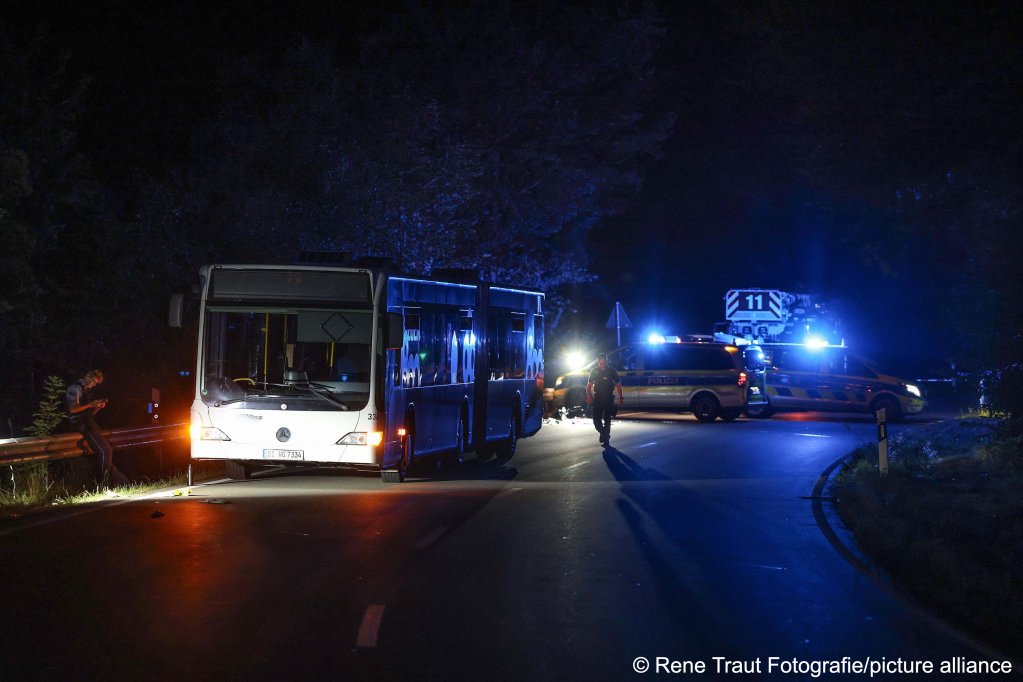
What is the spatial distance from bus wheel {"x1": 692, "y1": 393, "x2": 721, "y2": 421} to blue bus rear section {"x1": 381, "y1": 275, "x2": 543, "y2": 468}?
9.22m

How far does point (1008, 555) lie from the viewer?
12.6 meters

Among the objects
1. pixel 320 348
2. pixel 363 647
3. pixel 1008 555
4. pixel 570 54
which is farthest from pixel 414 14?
pixel 363 647

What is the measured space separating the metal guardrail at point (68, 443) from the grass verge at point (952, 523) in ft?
31.0

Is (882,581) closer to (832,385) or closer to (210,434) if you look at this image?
(210,434)

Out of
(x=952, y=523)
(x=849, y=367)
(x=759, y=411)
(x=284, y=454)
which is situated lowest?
(x=952, y=523)

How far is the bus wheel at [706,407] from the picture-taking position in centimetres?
3481

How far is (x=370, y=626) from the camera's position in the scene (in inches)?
355

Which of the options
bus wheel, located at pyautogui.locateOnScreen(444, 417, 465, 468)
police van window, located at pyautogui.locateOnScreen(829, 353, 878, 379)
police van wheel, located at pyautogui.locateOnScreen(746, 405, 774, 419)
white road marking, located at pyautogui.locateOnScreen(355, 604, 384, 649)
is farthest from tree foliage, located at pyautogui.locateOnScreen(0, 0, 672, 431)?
white road marking, located at pyautogui.locateOnScreen(355, 604, 384, 649)

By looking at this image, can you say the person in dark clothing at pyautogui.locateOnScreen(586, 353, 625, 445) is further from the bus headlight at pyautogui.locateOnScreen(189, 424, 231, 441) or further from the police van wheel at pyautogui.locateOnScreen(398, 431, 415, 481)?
the bus headlight at pyautogui.locateOnScreen(189, 424, 231, 441)

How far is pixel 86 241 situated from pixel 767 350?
18.6 meters

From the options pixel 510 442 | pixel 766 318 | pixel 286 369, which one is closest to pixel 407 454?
pixel 286 369

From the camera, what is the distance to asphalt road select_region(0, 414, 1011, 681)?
8.16 meters

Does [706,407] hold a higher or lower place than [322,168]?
lower

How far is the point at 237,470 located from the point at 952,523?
9.64 m
